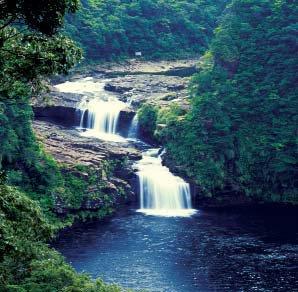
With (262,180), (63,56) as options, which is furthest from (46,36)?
(262,180)

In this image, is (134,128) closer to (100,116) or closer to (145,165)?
(100,116)

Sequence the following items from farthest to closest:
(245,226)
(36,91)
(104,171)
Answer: (104,171) < (245,226) < (36,91)

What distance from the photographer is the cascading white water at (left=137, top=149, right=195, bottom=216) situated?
4922cm

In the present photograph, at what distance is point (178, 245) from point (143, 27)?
166ft

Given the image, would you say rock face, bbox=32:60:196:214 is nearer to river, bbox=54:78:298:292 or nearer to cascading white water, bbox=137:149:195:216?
cascading white water, bbox=137:149:195:216

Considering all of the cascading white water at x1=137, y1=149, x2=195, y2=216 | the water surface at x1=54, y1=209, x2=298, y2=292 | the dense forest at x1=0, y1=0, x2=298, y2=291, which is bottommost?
the water surface at x1=54, y1=209, x2=298, y2=292

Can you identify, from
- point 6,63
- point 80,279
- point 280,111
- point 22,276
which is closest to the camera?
point 6,63

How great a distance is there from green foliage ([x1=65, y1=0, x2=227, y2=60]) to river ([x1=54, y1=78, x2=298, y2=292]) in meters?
30.7

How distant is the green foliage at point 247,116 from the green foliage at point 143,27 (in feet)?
80.4

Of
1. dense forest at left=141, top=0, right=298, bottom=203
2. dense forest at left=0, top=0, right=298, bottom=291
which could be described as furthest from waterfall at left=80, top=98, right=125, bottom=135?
dense forest at left=141, top=0, right=298, bottom=203

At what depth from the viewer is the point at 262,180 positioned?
174ft

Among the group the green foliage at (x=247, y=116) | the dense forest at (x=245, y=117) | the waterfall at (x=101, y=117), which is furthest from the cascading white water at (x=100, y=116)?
the green foliage at (x=247, y=116)

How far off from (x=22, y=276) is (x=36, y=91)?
10.5 metres

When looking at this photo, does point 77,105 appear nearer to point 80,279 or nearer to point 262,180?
point 262,180
